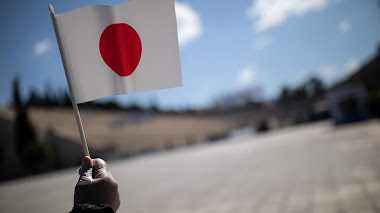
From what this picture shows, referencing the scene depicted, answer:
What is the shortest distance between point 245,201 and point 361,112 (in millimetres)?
24611

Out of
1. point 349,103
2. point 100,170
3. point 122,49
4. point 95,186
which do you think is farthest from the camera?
point 349,103

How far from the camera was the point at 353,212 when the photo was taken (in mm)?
4414

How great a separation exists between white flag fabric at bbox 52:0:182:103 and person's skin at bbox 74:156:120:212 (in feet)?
2.47

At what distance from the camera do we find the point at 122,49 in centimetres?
235

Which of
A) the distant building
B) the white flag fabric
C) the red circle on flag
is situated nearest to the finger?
the white flag fabric

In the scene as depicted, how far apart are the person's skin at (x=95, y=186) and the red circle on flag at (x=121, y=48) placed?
0.96 metres

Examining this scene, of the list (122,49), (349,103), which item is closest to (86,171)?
(122,49)

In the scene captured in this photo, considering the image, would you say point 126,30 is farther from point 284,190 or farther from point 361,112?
point 361,112

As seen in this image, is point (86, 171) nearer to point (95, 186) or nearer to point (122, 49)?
point (95, 186)

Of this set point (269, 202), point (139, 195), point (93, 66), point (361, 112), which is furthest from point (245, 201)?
point (361, 112)

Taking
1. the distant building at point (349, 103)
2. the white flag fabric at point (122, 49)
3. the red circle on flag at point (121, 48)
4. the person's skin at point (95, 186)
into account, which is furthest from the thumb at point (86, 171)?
the distant building at point (349, 103)

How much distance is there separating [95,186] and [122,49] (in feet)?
4.26

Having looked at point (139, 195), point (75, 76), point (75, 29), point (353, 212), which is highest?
point (75, 29)

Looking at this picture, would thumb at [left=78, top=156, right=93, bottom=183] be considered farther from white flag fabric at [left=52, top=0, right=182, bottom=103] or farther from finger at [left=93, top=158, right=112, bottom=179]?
white flag fabric at [left=52, top=0, right=182, bottom=103]
